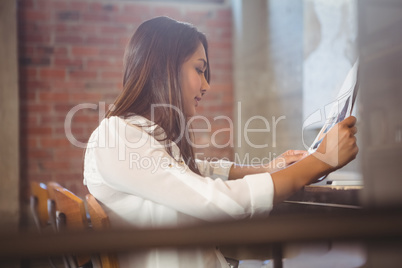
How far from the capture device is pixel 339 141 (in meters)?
0.80

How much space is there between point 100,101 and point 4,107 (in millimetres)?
558

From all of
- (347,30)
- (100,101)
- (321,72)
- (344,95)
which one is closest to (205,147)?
(100,101)

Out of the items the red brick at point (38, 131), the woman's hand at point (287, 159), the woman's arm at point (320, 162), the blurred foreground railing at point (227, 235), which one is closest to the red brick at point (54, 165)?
the red brick at point (38, 131)

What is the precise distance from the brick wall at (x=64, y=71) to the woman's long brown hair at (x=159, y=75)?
1.98 meters

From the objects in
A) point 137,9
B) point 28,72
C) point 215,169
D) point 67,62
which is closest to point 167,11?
point 137,9

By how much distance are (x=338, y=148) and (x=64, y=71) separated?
2362 millimetres

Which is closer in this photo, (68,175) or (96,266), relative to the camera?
(96,266)

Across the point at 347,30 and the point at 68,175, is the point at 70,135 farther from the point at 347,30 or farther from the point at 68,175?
the point at 347,30

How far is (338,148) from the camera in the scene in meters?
0.80

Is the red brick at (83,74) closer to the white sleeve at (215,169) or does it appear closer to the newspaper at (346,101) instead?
the white sleeve at (215,169)

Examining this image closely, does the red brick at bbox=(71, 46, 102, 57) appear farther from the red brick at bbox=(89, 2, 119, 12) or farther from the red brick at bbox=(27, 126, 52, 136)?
the red brick at bbox=(27, 126, 52, 136)

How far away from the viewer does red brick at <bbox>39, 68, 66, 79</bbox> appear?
2.83 metres

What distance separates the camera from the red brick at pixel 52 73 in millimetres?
2832

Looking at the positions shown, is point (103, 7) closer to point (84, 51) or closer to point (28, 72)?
point (84, 51)
